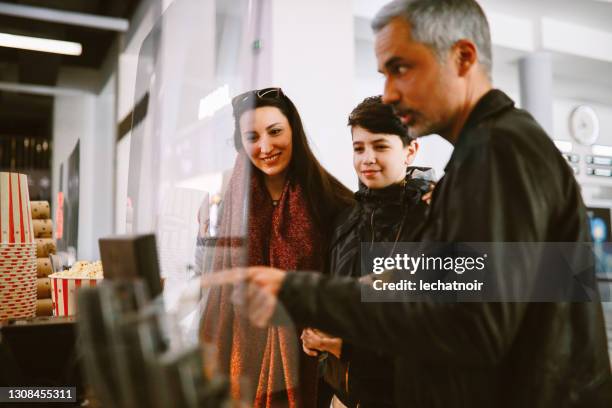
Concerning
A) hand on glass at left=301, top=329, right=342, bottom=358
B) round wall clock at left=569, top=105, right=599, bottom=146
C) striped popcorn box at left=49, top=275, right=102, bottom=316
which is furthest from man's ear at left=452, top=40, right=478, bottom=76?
round wall clock at left=569, top=105, right=599, bottom=146

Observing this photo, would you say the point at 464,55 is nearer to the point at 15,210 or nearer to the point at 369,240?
the point at 369,240

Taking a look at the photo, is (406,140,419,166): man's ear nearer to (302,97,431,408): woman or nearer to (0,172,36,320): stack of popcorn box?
(302,97,431,408): woman

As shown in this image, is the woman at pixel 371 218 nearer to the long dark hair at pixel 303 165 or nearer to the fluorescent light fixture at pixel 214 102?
the long dark hair at pixel 303 165

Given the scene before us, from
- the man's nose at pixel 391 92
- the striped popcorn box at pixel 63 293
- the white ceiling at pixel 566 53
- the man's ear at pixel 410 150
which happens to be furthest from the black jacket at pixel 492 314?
the white ceiling at pixel 566 53

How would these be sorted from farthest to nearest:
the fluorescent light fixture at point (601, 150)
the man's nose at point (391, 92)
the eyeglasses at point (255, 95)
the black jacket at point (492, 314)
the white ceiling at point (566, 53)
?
the white ceiling at point (566, 53)
the fluorescent light fixture at point (601, 150)
the eyeglasses at point (255, 95)
the man's nose at point (391, 92)
the black jacket at point (492, 314)

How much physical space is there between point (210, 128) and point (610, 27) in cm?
171

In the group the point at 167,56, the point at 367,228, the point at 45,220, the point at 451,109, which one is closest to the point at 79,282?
the point at 45,220

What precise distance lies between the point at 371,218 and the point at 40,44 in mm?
679

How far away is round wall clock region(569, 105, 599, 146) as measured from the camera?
1.48 meters

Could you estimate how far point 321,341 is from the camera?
0.81m

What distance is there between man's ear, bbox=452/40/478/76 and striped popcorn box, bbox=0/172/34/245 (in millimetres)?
778

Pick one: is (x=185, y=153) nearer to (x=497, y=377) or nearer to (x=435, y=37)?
(x=435, y=37)

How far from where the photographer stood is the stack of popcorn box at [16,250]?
2.64 ft

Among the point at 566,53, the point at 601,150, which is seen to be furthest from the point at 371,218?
the point at 566,53
